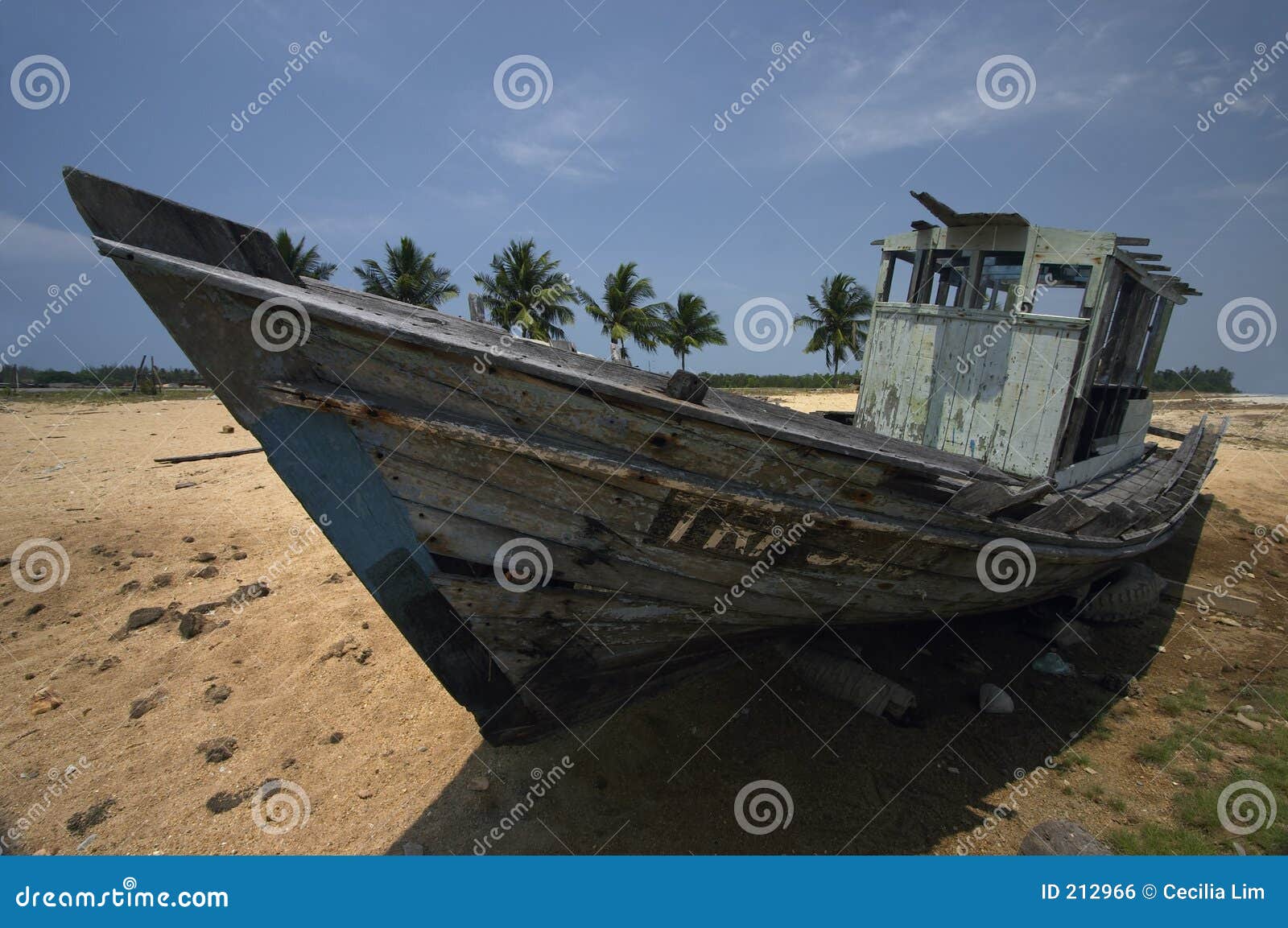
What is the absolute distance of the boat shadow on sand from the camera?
2.94 metres

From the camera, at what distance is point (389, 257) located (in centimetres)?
2453

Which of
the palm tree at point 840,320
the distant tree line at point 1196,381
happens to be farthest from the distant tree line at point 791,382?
the distant tree line at point 1196,381

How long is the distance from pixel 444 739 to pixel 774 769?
214 centimetres

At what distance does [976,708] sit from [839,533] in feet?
7.85

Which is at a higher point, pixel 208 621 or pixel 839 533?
pixel 839 533

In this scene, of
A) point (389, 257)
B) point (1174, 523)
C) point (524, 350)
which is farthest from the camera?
point (389, 257)

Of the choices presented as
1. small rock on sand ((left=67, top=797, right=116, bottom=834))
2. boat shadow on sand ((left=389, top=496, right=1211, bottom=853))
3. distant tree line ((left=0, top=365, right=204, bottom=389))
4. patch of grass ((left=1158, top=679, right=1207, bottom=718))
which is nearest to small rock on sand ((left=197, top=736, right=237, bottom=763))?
small rock on sand ((left=67, top=797, right=116, bottom=834))

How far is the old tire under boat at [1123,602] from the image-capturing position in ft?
17.9

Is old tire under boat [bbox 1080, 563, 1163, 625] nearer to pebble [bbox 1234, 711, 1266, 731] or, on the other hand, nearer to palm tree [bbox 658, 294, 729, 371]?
pebble [bbox 1234, 711, 1266, 731]

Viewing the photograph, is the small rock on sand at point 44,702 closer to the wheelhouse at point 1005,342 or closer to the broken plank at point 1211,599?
the wheelhouse at point 1005,342

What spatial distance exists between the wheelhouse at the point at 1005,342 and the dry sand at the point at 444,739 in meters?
1.95

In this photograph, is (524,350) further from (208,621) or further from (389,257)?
(389,257)

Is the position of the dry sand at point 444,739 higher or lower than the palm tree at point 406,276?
lower

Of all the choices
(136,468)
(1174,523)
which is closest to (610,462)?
(1174,523)
